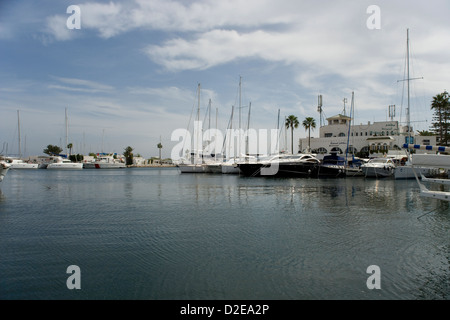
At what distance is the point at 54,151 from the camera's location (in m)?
148

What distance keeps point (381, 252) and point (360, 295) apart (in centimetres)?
348

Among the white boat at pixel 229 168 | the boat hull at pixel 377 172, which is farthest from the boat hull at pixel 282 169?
the white boat at pixel 229 168

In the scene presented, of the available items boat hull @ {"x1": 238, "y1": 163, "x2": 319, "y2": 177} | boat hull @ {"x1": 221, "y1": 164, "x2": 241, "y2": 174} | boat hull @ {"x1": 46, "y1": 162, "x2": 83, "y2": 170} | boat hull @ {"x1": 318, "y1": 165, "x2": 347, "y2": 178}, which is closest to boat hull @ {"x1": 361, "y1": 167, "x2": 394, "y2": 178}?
boat hull @ {"x1": 318, "y1": 165, "x2": 347, "y2": 178}

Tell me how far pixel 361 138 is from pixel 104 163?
9217cm

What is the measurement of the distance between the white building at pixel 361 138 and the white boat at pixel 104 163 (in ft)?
246

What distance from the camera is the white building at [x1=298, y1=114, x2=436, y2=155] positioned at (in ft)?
249

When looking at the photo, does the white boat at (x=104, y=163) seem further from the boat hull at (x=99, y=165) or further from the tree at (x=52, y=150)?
the tree at (x=52, y=150)

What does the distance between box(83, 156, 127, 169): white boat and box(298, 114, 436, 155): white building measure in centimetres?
7503

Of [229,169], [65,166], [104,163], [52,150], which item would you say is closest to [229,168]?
[229,169]

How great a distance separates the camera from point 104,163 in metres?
123

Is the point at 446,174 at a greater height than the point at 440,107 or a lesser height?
lesser

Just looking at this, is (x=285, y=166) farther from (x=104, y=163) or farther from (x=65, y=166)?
(x=104, y=163)
